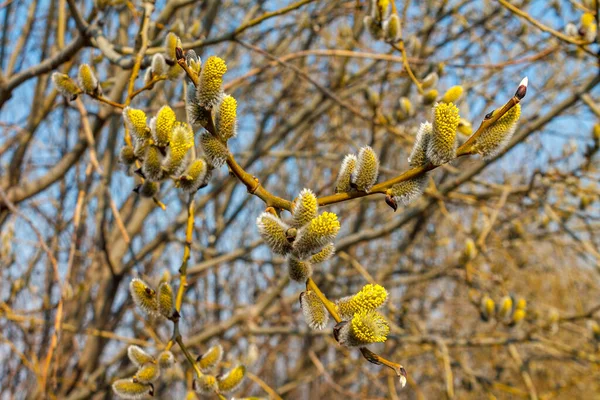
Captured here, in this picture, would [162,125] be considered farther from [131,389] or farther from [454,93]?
[454,93]

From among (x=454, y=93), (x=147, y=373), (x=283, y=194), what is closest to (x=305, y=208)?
(x=147, y=373)

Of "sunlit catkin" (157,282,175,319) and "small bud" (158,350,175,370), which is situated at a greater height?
"sunlit catkin" (157,282,175,319)

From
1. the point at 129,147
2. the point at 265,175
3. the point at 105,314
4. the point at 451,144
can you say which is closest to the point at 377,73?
the point at 265,175

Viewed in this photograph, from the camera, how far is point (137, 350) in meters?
1.18

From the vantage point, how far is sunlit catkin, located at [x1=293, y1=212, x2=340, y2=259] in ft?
2.71

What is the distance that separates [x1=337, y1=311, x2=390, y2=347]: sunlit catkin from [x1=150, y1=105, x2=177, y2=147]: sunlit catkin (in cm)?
53

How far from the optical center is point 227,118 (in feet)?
3.09

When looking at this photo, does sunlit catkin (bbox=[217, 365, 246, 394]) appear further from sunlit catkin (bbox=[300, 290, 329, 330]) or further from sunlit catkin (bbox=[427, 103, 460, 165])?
sunlit catkin (bbox=[427, 103, 460, 165])

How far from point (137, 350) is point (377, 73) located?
2820 mm

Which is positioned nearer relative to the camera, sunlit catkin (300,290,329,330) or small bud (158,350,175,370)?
sunlit catkin (300,290,329,330)

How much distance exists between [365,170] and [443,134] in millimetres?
138

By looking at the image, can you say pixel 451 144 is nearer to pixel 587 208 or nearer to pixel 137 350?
pixel 137 350

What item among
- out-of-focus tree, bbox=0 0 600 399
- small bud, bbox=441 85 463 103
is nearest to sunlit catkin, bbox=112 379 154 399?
out-of-focus tree, bbox=0 0 600 399

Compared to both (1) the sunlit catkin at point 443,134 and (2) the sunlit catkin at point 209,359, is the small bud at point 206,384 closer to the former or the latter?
(2) the sunlit catkin at point 209,359
